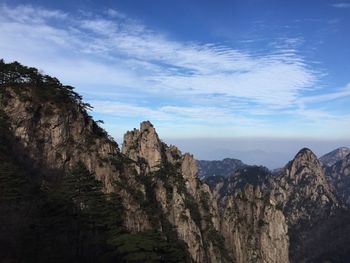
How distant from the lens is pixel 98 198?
227 ft

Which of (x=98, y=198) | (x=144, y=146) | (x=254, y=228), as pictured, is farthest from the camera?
(x=254, y=228)

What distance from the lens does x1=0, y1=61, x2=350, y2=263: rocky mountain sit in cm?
5509

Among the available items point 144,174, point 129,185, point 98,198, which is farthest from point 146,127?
point 98,198

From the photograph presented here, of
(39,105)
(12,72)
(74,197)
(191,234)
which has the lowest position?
(191,234)

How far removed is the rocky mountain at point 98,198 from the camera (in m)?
55.1

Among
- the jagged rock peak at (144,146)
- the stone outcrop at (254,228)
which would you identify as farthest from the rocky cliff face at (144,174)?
the stone outcrop at (254,228)

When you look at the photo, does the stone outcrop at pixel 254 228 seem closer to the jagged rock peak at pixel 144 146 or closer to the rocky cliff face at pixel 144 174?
the rocky cliff face at pixel 144 174

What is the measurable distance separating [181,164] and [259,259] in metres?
55.5

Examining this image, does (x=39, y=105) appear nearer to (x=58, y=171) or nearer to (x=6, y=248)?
(x=58, y=171)

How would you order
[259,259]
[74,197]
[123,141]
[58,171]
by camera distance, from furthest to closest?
[259,259]
[123,141]
[58,171]
[74,197]

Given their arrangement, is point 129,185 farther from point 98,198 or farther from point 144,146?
point 98,198

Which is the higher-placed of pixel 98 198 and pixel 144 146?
pixel 144 146

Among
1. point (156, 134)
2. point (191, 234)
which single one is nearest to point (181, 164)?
point (156, 134)

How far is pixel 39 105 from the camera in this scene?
326ft
